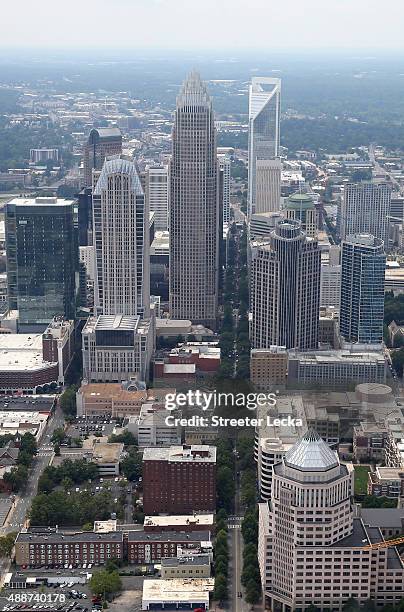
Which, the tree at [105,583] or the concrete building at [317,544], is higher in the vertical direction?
the concrete building at [317,544]

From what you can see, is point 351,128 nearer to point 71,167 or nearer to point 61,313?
point 71,167

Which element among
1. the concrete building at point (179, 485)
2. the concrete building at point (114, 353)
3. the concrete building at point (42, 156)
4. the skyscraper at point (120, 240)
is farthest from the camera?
the concrete building at point (42, 156)

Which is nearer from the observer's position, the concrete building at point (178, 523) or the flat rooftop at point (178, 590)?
the flat rooftop at point (178, 590)

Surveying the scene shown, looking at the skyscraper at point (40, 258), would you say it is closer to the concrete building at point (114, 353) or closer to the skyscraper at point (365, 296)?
the concrete building at point (114, 353)

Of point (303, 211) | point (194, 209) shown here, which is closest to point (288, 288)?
point (194, 209)

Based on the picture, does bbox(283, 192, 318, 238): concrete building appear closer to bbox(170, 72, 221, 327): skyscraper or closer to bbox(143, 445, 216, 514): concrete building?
bbox(170, 72, 221, 327): skyscraper

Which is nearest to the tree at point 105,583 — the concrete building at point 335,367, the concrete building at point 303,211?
the concrete building at point 335,367

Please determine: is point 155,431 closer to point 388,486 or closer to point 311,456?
point 388,486
